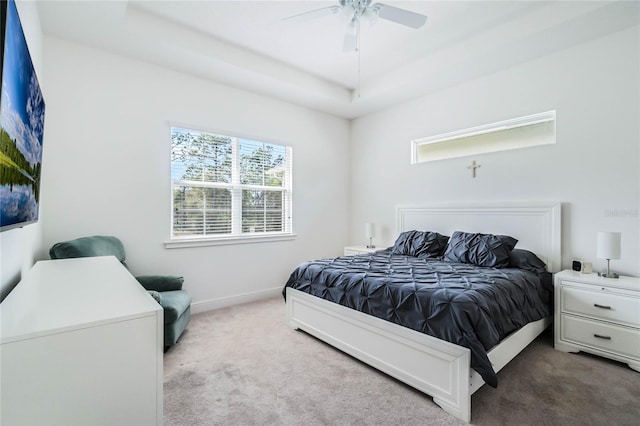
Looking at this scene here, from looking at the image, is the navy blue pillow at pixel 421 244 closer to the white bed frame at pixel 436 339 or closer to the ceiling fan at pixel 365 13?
the white bed frame at pixel 436 339

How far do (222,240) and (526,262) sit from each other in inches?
130

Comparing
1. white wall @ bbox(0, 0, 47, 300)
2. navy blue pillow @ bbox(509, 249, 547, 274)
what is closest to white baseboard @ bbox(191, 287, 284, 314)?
white wall @ bbox(0, 0, 47, 300)

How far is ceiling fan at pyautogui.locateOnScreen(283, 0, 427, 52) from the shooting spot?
229 centimetres

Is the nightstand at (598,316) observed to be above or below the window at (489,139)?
below

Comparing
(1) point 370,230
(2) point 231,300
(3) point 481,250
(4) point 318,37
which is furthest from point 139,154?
(3) point 481,250

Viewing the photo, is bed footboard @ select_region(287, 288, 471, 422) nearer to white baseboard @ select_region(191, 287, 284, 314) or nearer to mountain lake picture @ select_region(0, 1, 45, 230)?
white baseboard @ select_region(191, 287, 284, 314)

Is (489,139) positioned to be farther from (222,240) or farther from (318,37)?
(222,240)

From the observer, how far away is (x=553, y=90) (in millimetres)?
3139

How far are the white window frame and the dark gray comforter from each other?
122cm

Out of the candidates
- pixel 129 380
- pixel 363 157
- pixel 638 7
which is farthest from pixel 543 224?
pixel 129 380

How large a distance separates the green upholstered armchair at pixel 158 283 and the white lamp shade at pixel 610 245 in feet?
11.6

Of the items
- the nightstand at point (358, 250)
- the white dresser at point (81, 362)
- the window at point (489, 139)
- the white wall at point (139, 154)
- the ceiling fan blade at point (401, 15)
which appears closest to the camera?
the white dresser at point (81, 362)

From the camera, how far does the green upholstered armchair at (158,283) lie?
2.44 meters

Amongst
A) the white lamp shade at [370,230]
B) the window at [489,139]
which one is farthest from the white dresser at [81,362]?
the window at [489,139]
